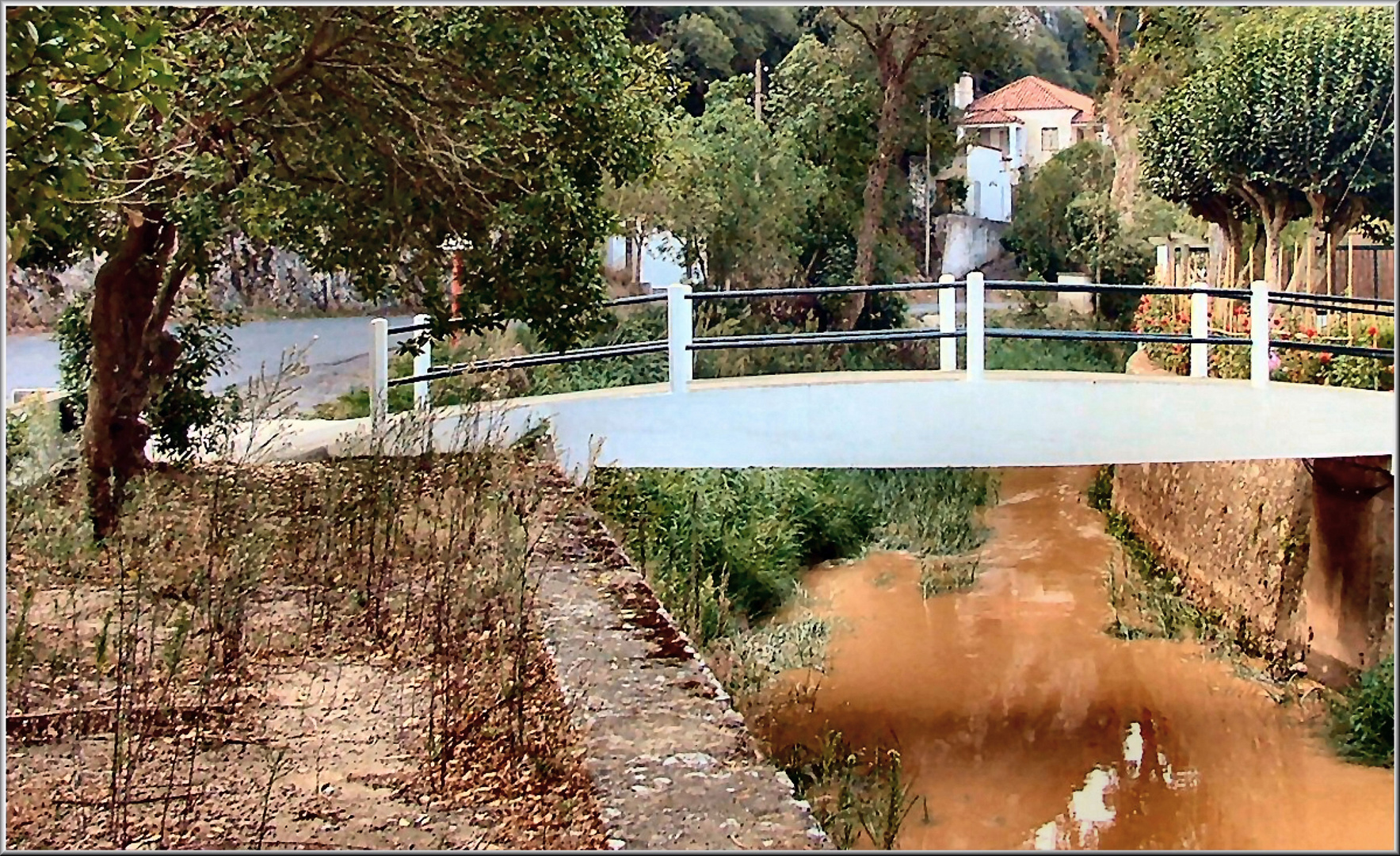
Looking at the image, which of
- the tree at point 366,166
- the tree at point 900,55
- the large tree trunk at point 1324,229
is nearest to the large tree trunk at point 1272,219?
the large tree trunk at point 1324,229

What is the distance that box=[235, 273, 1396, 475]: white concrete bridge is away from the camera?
14.4 ft

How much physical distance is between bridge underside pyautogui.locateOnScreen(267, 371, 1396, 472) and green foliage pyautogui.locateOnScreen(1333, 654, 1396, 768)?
915 millimetres

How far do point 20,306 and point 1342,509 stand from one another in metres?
4.80

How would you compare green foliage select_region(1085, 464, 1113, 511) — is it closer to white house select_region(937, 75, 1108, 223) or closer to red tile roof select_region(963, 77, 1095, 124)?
white house select_region(937, 75, 1108, 223)

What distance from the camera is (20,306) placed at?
13.5 ft

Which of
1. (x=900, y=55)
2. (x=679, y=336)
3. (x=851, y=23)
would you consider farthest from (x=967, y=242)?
(x=679, y=336)

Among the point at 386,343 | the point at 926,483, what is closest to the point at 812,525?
the point at 926,483

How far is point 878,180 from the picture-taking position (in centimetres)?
670

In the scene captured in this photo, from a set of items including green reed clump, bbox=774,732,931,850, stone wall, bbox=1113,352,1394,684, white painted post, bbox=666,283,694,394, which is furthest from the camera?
stone wall, bbox=1113,352,1394,684

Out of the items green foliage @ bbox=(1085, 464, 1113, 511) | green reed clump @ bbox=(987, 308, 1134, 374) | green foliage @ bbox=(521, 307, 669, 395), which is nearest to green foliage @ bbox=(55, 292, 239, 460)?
green foliage @ bbox=(521, 307, 669, 395)

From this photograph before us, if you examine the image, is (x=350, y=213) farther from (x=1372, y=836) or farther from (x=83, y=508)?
(x=1372, y=836)

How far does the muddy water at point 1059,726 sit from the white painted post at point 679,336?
1.22 metres

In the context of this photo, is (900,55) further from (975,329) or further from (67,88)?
(67,88)

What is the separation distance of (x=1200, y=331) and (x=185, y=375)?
375cm
